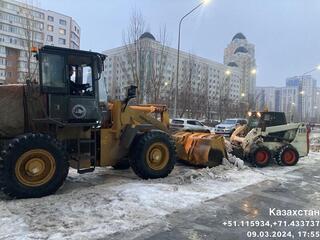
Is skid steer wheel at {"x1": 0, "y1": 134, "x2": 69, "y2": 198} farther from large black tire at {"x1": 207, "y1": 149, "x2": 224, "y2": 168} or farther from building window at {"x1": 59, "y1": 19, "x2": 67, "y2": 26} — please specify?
building window at {"x1": 59, "y1": 19, "x2": 67, "y2": 26}

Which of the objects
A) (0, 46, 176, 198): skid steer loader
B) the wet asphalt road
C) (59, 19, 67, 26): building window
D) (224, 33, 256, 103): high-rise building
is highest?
(59, 19, 67, 26): building window

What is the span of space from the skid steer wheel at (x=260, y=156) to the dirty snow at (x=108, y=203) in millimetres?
2533

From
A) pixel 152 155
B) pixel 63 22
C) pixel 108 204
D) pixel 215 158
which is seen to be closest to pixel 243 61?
pixel 63 22

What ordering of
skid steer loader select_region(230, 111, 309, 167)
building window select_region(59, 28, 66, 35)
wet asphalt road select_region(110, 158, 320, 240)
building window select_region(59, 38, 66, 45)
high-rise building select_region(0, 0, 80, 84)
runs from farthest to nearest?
building window select_region(59, 38, 66, 45) → building window select_region(59, 28, 66, 35) → high-rise building select_region(0, 0, 80, 84) → skid steer loader select_region(230, 111, 309, 167) → wet asphalt road select_region(110, 158, 320, 240)

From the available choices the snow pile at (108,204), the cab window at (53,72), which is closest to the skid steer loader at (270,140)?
the snow pile at (108,204)

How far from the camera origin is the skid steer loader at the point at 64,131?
7.60 meters

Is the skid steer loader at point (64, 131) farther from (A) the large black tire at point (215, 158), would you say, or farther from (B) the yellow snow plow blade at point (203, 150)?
(A) the large black tire at point (215, 158)

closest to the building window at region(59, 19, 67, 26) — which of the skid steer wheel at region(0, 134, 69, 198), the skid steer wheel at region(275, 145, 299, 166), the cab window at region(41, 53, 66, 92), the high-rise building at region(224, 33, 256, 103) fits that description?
the high-rise building at region(224, 33, 256, 103)

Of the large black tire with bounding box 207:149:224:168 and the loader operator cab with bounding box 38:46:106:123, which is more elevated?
the loader operator cab with bounding box 38:46:106:123

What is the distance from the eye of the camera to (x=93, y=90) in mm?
8844

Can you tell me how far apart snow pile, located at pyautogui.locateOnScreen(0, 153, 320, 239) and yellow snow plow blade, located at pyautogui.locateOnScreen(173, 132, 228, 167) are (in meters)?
0.83

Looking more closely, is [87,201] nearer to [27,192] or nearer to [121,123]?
[27,192]

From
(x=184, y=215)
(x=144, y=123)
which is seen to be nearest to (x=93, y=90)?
(x=144, y=123)

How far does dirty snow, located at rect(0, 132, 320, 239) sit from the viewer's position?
19.2 feet
